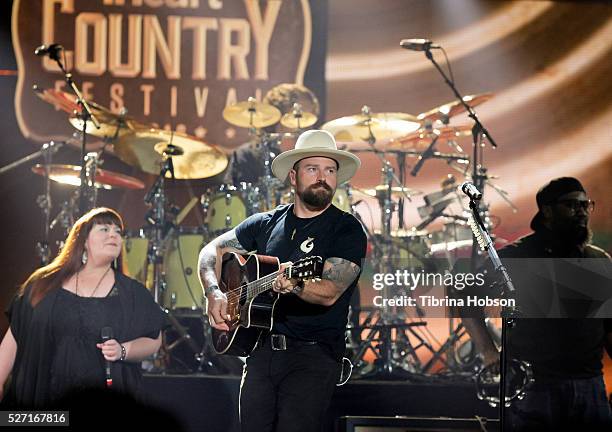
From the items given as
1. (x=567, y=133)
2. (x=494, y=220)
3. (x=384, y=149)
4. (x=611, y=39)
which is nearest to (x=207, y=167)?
(x=384, y=149)

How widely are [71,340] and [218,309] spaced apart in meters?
1.70

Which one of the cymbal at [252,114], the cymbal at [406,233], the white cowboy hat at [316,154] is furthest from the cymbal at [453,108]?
the white cowboy hat at [316,154]

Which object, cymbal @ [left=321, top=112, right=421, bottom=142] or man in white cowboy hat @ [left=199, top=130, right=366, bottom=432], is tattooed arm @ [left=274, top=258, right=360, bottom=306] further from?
cymbal @ [left=321, top=112, right=421, bottom=142]

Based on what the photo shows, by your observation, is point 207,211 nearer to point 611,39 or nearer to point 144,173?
point 144,173

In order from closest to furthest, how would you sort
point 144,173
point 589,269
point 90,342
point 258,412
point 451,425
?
point 258,412, point 451,425, point 90,342, point 589,269, point 144,173

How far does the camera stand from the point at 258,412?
4.43 m

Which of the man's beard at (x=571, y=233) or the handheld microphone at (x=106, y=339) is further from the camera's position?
the man's beard at (x=571, y=233)

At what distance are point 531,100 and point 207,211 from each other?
117 inches

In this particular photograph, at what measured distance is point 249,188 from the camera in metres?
7.12

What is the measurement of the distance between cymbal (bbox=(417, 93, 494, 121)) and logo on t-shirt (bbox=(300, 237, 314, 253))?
2862 millimetres

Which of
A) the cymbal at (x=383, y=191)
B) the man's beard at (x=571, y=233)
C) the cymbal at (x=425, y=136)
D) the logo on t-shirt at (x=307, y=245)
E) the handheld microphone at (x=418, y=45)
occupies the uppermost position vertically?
the handheld microphone at (x=418, y=45)

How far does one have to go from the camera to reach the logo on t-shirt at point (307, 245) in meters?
4.52

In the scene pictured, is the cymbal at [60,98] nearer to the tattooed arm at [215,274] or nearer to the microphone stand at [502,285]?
the tattooed arm at [215,274]

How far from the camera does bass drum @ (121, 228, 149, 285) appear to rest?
7008mm
